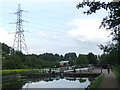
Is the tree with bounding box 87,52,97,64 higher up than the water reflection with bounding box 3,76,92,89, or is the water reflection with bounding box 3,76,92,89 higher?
the tree with bounding box 87,52,97,64

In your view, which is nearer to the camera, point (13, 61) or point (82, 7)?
point (82, 7)

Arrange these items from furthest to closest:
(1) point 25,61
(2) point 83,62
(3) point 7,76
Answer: (2) point 83,62, (1) point 25,61, (3) point 7,76

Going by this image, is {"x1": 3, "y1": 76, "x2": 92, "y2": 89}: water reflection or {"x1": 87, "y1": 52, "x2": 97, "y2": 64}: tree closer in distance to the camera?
{"x1": 3, "y1": 76, "x2": 92, "y2": 89}: water reflection

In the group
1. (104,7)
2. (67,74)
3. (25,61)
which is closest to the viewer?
(104,7)

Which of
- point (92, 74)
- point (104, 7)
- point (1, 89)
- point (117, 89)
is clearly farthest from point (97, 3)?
point (92, 74)

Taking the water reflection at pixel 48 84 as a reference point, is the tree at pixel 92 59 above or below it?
above

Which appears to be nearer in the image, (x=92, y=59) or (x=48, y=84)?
(x=48, y=84)

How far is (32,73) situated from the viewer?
52.2 m

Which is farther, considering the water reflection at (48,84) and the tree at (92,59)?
the tree at (92,59)

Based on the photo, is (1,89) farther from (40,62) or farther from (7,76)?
(40,62)

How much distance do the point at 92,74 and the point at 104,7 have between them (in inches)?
1333

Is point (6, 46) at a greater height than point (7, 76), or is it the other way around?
point (6, 46)

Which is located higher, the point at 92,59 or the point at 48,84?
the point at 92,59

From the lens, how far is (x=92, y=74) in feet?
164
